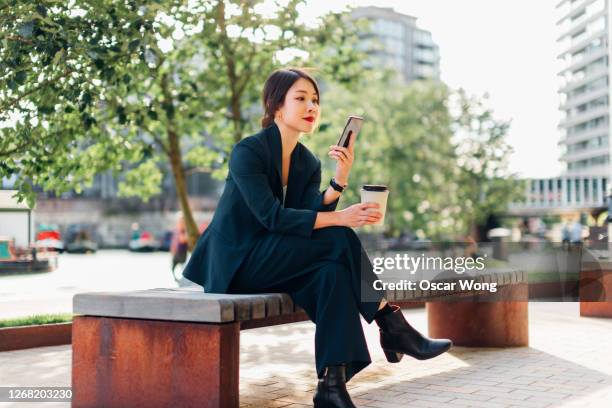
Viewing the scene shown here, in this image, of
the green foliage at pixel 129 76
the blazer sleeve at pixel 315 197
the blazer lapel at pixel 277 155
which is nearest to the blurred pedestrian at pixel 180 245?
the green foliage at pixel 129 76

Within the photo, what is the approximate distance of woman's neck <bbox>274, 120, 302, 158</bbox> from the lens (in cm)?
467

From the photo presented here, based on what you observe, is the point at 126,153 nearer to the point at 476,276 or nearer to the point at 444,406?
the point at 476,276

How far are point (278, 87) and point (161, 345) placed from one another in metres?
1.61

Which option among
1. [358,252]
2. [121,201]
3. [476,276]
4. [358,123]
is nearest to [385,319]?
[358,252]

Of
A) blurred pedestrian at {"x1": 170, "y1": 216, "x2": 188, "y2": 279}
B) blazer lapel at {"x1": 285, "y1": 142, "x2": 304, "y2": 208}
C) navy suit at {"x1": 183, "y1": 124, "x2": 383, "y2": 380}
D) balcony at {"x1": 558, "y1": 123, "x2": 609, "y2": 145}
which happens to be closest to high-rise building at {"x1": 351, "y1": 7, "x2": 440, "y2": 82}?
balcony at {"x1": 558, "y1": 123, "x2": 609, "y2": 145}

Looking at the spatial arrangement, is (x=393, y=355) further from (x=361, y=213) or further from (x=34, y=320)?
(x=34, y=320)

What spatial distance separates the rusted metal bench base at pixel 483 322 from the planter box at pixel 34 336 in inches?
142

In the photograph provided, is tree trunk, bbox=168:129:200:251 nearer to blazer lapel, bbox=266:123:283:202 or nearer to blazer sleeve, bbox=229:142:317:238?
blazer lapel, bbox=266:123:283:202

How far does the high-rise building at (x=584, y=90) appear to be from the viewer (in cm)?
11531

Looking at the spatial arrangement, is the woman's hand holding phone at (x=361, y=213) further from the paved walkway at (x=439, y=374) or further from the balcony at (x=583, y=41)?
the balcony at (x=583, y=41)

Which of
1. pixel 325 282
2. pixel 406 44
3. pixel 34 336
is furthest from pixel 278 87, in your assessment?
pixel 406 44

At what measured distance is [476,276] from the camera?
650 cm

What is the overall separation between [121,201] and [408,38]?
7258cm

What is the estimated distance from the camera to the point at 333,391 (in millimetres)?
3850
